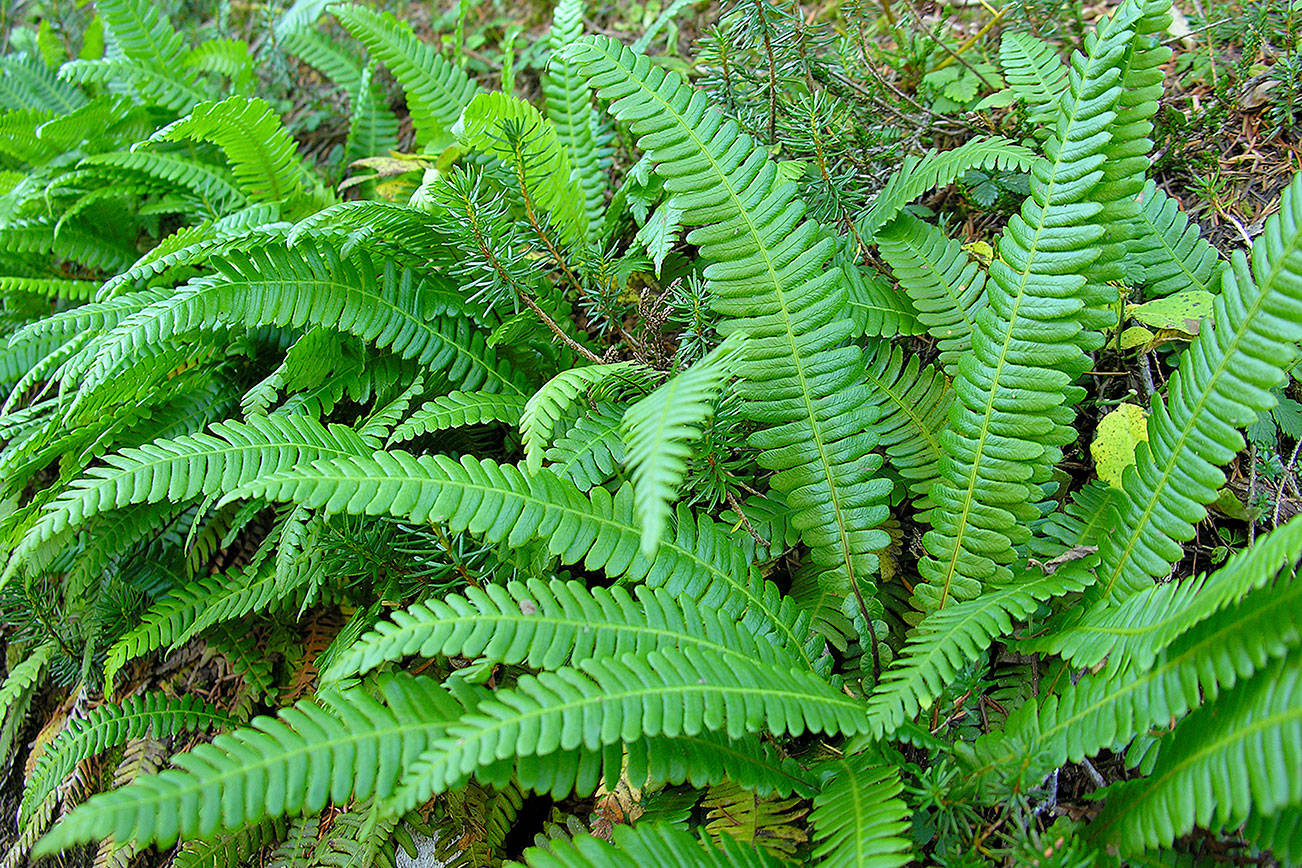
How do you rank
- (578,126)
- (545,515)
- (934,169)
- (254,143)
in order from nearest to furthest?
1. (545,515)
2. (934,169)
3. (578,126)
4. (254,143)

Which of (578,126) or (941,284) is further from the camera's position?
(578,126)

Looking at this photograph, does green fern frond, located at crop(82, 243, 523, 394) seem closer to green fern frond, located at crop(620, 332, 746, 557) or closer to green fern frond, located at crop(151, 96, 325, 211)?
green fern frond, located at crop(151, 96, 325, 211)

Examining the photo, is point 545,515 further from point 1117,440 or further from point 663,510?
point 1117,440

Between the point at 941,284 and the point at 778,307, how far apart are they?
0.46m

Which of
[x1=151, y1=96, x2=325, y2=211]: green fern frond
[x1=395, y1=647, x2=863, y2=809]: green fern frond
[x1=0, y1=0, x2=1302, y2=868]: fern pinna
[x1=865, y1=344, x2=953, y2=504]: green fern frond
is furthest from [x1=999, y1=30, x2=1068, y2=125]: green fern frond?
[x1=151, y1=96, x2=325, y2=211]: green fern frond

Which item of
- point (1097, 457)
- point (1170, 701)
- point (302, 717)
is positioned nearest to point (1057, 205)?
point (1097, 457)

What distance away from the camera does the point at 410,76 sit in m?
2.68

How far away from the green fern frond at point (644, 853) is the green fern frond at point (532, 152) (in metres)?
1.41

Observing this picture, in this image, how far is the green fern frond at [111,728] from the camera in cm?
207

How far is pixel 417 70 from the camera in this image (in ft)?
8.78

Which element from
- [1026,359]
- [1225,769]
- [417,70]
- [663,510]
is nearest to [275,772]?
[663,510]

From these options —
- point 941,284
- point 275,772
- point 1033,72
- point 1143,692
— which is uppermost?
point 1033,72

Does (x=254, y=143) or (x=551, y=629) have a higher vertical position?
(x=254, y=143)

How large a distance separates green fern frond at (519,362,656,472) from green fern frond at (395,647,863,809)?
0.48 m
